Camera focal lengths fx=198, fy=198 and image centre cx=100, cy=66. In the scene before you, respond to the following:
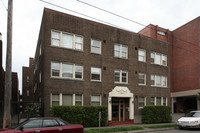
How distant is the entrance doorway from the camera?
69.1ft

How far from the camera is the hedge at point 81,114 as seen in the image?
15682 millimetres

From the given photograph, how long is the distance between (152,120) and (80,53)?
10.3m

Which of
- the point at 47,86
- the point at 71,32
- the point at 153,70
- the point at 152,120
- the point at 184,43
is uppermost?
the point at 184,43

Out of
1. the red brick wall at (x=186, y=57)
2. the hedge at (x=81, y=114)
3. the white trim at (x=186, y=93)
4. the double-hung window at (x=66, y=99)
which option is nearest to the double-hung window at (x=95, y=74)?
the double-hung window at (x=66, y=99)

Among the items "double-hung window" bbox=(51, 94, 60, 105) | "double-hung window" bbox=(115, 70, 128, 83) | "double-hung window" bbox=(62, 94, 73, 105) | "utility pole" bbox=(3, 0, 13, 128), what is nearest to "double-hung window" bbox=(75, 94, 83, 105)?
"double-hung window" bbox=(62, 94, 73, 105)

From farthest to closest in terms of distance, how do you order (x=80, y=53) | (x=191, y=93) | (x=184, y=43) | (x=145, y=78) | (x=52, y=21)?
(x=184, y=43) → (x=191, y=93) → (x=145, y=78) → (x=80, y=53) → (x=52, y=21)

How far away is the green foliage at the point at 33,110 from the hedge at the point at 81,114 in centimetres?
146

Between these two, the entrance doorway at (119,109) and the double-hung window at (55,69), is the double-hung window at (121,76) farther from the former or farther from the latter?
the double-hung window at (55,69)

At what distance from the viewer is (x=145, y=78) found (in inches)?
907

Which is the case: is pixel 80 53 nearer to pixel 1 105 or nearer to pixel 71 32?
pixel 71 32

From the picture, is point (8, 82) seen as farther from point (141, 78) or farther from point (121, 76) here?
point (141, 78)

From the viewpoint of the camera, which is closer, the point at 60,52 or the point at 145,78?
the point at 60,52

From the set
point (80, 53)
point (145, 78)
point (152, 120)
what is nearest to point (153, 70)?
point (145, 78)

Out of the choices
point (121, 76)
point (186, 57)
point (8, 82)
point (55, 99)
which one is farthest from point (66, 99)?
point (186, 57)
